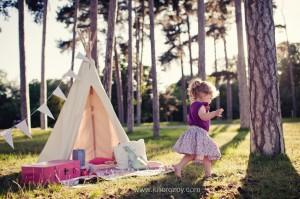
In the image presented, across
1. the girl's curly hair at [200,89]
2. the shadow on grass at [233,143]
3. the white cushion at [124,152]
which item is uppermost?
the girl's curly hair at [200,89]

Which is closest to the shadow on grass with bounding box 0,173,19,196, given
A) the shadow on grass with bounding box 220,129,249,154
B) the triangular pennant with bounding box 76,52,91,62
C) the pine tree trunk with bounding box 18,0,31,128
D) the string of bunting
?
the string of bunting

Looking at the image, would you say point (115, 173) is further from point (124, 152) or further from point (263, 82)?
point (263, 82)

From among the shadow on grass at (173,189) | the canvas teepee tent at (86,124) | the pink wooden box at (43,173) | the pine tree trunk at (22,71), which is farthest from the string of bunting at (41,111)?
the pine tree trunk at (22,71)

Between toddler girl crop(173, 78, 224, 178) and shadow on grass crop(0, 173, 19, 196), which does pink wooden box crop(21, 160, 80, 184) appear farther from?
toddler girl crop(173, 78, 224, 178)

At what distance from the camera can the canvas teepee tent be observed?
8.01m

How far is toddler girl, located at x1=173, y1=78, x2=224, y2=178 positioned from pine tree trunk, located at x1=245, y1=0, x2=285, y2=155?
2.30m

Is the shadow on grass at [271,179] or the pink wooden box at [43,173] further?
the pink wooden box at [43,173]

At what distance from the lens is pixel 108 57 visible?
13.7m

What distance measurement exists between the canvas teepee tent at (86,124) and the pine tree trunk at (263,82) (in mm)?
2708

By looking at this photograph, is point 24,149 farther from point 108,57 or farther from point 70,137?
point 70,137

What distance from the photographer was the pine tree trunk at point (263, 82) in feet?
25.7

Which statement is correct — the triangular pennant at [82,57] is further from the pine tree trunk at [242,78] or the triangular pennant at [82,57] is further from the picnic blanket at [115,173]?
the pine tree trunk at [242,78]

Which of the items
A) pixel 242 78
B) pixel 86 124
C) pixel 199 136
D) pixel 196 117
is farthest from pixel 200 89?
pixel 242 78

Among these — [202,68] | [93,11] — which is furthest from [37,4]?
[202,68]
